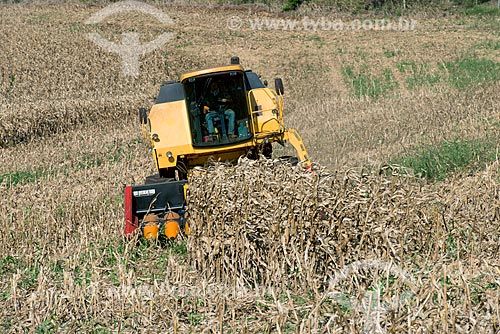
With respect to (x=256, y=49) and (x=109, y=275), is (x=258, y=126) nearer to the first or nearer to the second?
(x=109, y=275)

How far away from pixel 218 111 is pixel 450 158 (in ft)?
11.6

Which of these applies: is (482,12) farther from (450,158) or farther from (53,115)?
(450,158)

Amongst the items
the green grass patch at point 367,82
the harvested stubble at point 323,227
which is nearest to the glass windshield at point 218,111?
the harvested stubble at point 323,227

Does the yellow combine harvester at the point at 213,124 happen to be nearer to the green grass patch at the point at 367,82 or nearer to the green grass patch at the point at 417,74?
the green grass patch at the point at 367,82

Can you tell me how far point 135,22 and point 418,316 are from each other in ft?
101

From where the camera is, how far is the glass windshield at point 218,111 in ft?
29.6

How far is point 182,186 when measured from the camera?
331 inches

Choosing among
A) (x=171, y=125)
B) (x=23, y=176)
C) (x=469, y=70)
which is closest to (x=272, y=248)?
(x=171, y=125)

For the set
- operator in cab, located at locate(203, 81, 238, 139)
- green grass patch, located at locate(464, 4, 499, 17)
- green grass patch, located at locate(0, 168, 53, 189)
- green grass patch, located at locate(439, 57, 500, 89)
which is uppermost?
green grass patch, located at locate(464, 4, 499, 17)

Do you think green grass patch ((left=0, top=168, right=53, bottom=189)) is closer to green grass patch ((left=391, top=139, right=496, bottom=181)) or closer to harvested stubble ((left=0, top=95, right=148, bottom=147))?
harvested stubble ((left=0, top=95, right=148, bottom=147))

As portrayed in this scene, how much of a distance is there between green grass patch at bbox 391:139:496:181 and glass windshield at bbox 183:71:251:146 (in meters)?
2.70

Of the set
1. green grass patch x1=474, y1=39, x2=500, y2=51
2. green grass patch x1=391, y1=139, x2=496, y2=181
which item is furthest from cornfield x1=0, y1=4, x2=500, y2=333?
green grass patch x1=474, y1=39, x2=500, y2=51

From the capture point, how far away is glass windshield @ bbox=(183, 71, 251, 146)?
355 inches

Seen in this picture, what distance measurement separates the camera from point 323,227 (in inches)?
239
